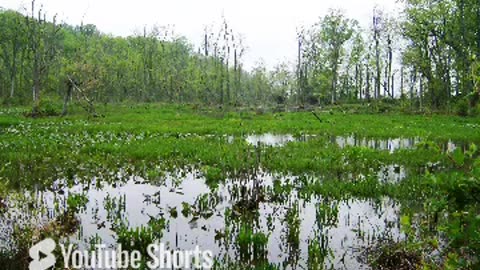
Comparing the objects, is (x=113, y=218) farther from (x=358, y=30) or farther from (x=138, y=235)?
(x=358, y=30)

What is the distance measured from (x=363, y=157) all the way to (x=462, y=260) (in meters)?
11.2

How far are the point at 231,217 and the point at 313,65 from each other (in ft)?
237

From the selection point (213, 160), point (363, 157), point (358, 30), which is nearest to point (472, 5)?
point (358, 30)

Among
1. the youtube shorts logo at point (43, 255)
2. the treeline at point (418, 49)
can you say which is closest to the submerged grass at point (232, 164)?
the youtube shorts logo at point (43, 255)

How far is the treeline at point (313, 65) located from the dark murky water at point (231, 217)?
24095 mm

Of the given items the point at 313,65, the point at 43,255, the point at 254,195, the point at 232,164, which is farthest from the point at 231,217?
the point at 313,65

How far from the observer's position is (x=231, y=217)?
24.6ft

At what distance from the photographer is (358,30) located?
2778 inches

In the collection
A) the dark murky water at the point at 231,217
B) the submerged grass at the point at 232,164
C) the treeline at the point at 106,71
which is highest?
the treeline at the point at 106,71

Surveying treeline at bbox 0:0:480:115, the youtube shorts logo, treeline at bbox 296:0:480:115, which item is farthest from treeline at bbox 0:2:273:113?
the youtube shorts logo

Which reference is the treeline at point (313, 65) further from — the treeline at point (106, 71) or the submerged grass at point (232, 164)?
the submerged grass at point (232, 164)

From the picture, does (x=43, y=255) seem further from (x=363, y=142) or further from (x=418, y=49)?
(x=418, y=49)

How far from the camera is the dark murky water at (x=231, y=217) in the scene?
241 inches

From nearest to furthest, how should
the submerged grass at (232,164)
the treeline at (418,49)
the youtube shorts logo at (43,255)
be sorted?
the youtube shorts logo at (43,255)
the submerged grass at (232,164)
the treeline at (418,49)
